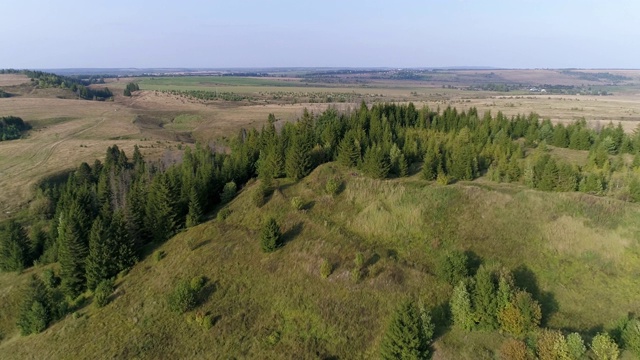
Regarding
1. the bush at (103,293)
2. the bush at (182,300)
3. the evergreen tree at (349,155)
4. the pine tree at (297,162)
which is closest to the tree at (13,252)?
the bush at (103,293)

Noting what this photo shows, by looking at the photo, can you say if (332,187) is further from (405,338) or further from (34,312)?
(34,312)

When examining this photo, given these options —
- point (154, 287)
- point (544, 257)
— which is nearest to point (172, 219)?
point (154, 287)

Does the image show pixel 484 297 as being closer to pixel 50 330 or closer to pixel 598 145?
pixel 50 330

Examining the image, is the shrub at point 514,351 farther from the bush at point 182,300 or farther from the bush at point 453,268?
the bush at point 182,300

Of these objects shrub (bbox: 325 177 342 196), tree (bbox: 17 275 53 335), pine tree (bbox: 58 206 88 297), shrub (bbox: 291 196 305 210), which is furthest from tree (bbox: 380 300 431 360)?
pine tree (bbox: 58 206 88 297)

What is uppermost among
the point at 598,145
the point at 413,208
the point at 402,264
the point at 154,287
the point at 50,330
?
the point at 598,145

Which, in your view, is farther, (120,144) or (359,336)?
(120,144)

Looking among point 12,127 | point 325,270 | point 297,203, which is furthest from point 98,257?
point 12,127
